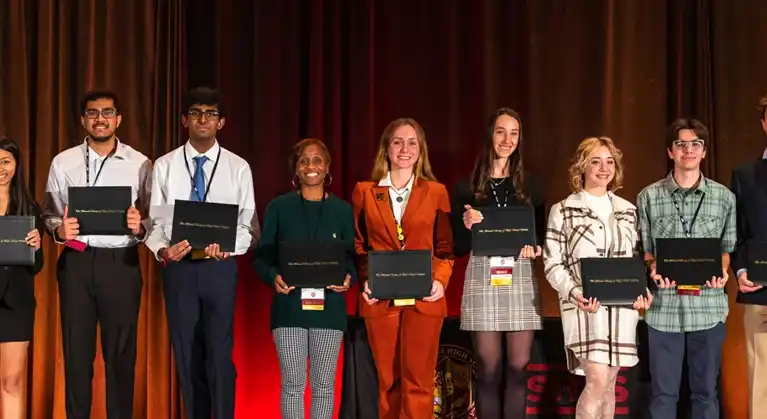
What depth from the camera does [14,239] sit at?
4.04m

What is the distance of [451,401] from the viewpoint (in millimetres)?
4746

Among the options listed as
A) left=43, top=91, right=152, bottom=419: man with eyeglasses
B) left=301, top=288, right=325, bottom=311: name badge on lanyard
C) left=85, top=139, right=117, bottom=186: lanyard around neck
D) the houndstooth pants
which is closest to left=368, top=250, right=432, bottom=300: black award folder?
left=301, top=288, right=325, bottom=311: name badge on lanyard

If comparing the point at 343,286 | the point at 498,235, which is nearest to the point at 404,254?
the point at 343,286

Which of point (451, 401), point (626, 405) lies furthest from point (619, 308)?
point (451, 401)

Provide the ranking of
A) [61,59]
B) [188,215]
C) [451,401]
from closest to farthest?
1. [188,215]
2. [451,401]
3. [61,59]

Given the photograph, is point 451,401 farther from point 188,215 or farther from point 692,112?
point 692,112

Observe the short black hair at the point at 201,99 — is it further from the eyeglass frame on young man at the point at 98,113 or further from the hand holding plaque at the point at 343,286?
the hand holding plaque at the point at 343,286

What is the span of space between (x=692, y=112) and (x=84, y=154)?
13.0 feet

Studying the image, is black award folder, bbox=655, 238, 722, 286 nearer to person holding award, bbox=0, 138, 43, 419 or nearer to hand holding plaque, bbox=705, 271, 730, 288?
hand holding plaque, bbox=705, 271, 730, 288

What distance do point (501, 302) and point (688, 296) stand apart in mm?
933

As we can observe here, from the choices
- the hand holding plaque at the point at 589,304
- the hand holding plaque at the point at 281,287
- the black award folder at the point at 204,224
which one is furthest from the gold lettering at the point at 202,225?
the hand holding plaque at the point at 589,304

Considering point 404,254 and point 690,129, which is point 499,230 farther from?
point 690,129

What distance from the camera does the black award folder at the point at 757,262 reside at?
13.4 feet

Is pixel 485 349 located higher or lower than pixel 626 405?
higher
